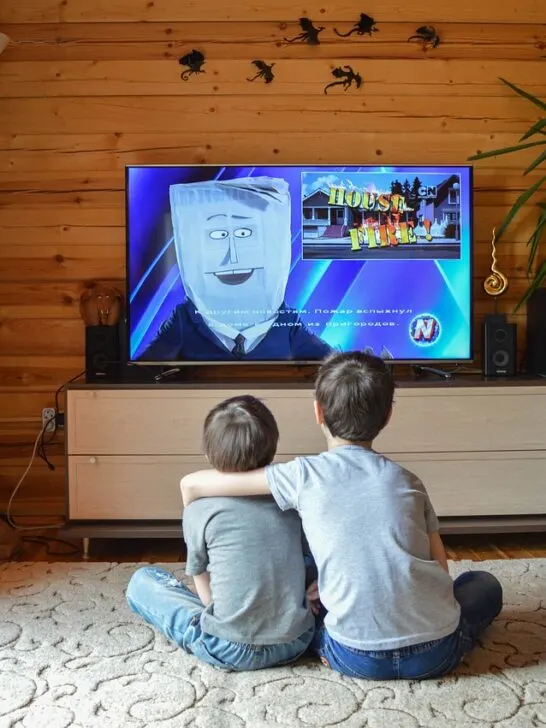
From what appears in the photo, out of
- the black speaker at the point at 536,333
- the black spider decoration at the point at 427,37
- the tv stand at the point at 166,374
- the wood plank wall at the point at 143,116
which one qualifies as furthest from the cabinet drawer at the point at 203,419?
the black spider decoration at the point at 427,37

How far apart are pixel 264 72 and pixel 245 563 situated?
2268mm

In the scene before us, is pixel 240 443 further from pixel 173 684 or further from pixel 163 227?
pixel 163 227

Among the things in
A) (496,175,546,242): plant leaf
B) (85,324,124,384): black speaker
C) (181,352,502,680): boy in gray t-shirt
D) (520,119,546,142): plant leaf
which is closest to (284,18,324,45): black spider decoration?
(520,119,546,142): plant leaf

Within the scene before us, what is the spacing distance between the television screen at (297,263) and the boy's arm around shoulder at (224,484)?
1.38m

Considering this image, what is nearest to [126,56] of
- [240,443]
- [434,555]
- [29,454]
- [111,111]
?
[111,111]

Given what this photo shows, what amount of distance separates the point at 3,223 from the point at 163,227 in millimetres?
711

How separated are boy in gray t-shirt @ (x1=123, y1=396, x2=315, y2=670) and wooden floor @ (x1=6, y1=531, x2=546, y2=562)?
1.10 m

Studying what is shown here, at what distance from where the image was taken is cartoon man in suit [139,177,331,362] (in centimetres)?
314

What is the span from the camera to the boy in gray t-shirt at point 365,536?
5.40 feet

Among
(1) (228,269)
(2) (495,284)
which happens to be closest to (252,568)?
(1) (228,269)

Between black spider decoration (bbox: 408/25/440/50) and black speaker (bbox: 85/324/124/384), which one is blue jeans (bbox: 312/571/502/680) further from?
black spider decoration (bbox: 408/25/440/50)

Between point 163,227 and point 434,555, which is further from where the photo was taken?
point 163,227

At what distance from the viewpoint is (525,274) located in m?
3.40

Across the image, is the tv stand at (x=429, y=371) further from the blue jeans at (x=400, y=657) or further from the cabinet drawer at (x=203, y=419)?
the blue jeans at (x=400, y=657)
